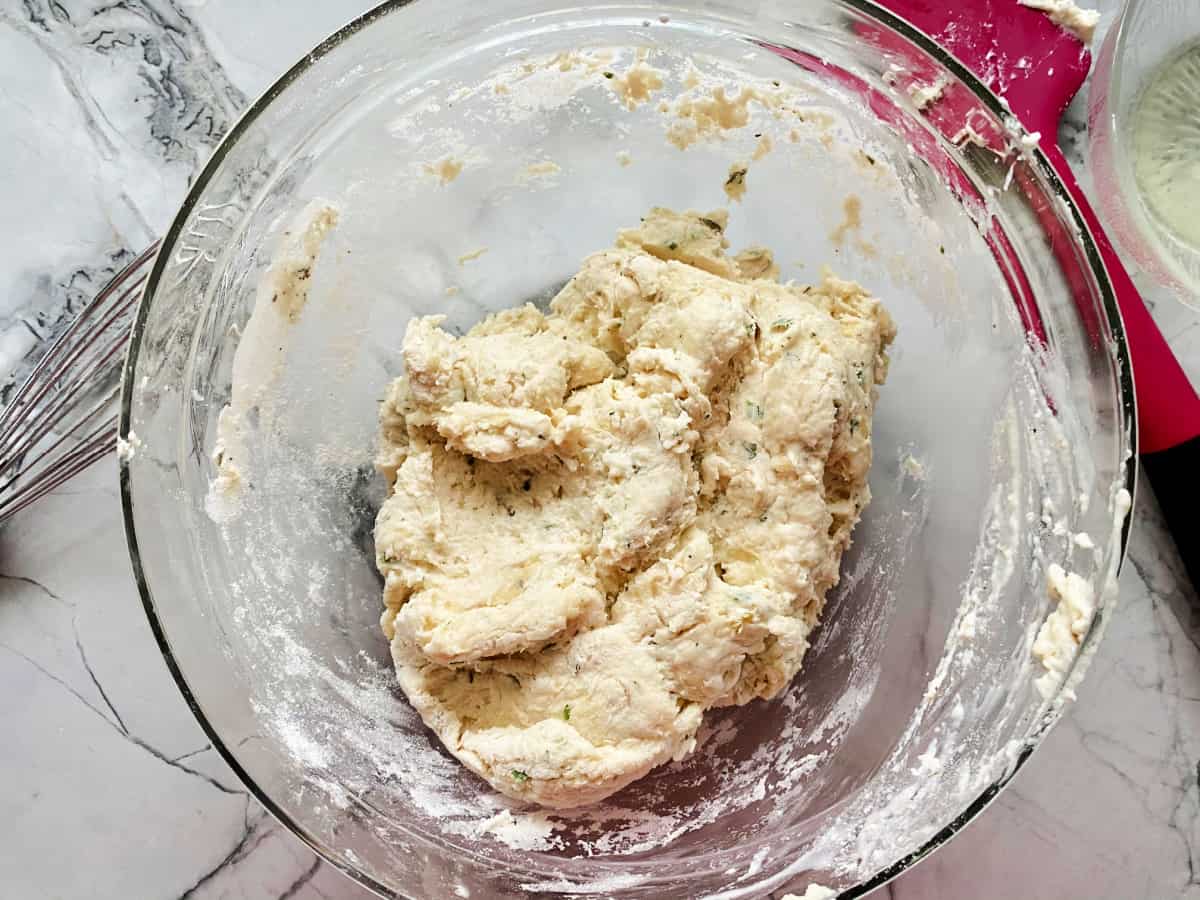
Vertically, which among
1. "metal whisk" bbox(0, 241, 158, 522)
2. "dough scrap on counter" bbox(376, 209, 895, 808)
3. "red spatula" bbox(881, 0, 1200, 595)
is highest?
"red spatula" bbox(881, 0, 1200, 595)

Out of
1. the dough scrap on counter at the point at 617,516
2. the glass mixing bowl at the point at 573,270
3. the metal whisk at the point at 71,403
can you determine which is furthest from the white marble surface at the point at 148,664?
the dough scrap on counter at the point at 617,516

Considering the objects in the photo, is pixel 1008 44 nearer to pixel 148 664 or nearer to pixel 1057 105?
pixel 1057 105

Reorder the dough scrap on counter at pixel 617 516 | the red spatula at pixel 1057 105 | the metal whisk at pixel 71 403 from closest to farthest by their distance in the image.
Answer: the dough scrap on counter at pixel 617 516 → the red spatula at pixel 1057 105 → the metal whisk at pixel 71 403

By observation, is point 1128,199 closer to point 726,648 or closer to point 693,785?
point 726,648

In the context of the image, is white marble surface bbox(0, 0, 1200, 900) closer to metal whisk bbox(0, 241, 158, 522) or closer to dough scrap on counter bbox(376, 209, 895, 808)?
metal whisk bbox(0, 241, 158, 522)

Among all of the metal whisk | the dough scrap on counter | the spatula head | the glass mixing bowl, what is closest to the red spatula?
the spatula head

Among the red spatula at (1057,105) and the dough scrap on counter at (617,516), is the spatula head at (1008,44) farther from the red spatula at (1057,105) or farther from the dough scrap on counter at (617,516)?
the dough scrap on counter at (617,516)
